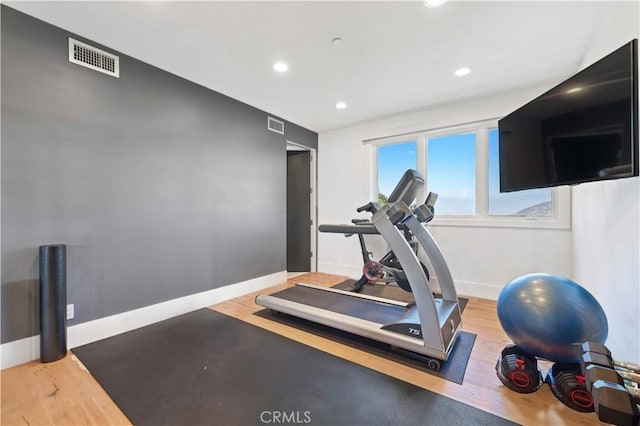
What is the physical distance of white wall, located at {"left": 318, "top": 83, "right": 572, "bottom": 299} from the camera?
320 centimetres

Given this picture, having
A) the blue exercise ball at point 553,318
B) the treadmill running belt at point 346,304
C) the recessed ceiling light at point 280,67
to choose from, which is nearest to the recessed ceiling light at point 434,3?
the recessed ceiling light at point 280,67

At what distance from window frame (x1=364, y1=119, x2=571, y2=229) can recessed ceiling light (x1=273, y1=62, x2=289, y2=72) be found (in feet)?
7.07

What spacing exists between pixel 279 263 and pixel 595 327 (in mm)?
3573

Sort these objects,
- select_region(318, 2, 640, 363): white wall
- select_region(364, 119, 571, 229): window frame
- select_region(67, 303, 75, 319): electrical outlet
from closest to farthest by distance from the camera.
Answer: select_region(318, 2, 640, 363): white wall
select_region(67, 303, 75, 319): electrical outlet
select_region(364, 119, 571, 229): window frame

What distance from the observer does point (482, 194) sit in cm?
357

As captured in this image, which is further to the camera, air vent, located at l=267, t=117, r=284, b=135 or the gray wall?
air vent, located at l=267, t=117, r=284, b=135

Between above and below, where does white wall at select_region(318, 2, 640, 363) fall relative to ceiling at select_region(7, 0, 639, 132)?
below

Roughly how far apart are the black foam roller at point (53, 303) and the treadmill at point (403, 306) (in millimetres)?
1616

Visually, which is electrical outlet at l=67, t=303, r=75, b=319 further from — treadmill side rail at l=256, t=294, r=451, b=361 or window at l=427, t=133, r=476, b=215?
window at l=427, t=133, r=476, b=215

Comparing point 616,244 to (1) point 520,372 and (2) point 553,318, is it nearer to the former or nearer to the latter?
(2) point 553,318

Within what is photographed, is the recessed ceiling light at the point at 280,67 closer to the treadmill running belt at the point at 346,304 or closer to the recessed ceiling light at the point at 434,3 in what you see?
the recessed ceiling light at the point at 434,3

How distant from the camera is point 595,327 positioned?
1.49 metres

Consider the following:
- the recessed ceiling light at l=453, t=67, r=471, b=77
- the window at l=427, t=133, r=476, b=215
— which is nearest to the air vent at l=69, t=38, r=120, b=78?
the recessed ceiling light at l=453, t=67, r=471, b=77

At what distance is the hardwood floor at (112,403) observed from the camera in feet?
4.80
